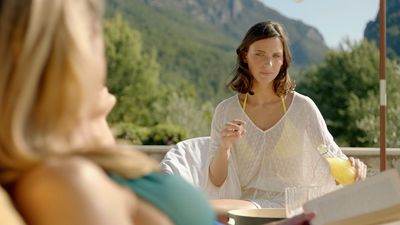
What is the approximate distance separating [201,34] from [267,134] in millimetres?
36526

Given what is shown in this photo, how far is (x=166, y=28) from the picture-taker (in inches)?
1324

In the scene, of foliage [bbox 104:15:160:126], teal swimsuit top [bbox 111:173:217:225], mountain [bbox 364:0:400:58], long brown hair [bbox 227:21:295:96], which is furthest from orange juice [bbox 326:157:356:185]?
mountain [bbox 364:0:400:58]

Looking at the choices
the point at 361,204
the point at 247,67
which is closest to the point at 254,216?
the point at 361,204

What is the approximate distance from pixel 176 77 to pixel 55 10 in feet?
87.2

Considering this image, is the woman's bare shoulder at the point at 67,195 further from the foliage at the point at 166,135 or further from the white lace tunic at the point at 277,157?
the foliage at the point at 166,135

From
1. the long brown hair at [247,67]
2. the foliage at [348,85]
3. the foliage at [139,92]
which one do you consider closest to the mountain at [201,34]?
the foliage at [139,92]

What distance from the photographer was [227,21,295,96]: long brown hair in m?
2.92

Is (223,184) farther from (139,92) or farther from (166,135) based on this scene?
(139,92)

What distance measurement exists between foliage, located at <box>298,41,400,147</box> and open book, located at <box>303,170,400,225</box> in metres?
16.3

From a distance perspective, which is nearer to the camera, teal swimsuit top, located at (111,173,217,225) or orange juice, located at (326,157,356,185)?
teal swimsuit top, located at (111,173,217,225)

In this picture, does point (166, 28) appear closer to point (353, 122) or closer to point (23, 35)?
point (353, 122)

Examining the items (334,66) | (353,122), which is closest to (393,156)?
(353,122)

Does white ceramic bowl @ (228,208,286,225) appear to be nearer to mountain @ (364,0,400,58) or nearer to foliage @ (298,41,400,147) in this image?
foliage @ (298,41,400,147)

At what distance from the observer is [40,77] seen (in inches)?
32.0
